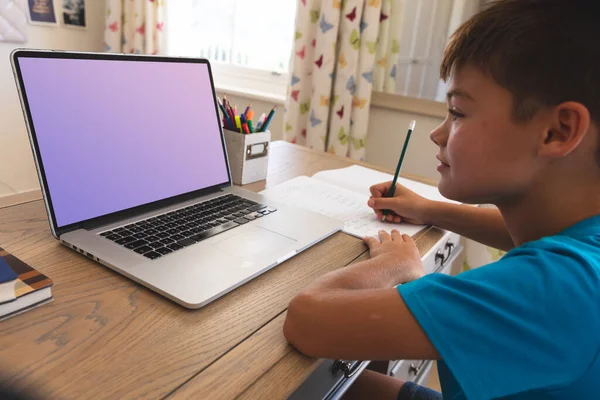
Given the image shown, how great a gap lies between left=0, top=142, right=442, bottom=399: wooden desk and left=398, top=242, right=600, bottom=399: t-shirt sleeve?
157mm

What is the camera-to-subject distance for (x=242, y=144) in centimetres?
103

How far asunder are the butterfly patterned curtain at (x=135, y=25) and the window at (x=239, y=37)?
9cm

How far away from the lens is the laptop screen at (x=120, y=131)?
2.20 ft

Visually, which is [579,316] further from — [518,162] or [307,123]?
[307,123]

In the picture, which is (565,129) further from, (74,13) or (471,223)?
(74,13)

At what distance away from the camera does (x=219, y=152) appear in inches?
38.3

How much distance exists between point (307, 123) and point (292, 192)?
40.2 inches

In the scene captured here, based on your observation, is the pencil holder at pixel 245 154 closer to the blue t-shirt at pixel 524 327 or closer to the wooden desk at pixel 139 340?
the wooden desk at pixel 139 340

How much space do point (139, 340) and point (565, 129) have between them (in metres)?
0.55

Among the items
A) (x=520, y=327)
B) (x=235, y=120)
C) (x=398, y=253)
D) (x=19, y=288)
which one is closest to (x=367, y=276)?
(x=398, y=253)

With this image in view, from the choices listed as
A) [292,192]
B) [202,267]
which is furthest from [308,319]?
[292,192]

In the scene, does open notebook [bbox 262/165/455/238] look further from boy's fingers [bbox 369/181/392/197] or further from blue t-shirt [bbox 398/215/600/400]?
blue t-shirt [bbox 398/215/600/400]

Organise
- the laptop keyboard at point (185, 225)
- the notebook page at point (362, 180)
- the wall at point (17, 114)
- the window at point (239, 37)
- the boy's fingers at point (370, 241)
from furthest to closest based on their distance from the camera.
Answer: the window at point (239, 37), the wall at point (17, 114), the notebook page at point (362, 180), the boy's fingers at point (370, 241), the laptop keyboard at point (185, 225)

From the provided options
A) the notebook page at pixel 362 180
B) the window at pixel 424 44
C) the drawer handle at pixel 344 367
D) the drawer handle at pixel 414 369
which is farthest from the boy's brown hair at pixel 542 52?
the window at pixel 424 44
